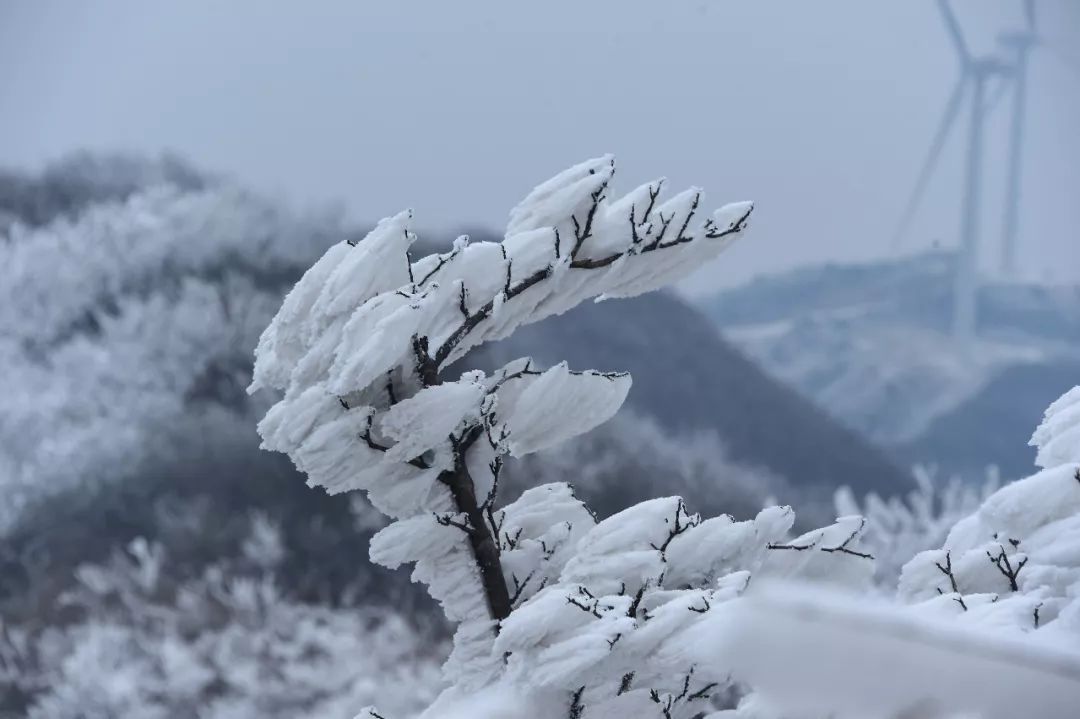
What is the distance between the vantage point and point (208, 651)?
183 cm

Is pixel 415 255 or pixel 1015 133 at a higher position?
pixel 415 255

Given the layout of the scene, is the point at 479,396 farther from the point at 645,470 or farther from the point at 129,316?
the point at 129,316

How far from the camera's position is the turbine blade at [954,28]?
2248mm

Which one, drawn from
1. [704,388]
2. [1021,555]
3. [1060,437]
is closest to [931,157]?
[704,388]

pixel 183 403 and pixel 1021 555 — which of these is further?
pixel 183 403

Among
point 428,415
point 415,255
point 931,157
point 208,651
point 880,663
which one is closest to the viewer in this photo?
point 880,663

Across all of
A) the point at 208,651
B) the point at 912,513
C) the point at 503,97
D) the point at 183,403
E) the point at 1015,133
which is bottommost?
the point at 912,513

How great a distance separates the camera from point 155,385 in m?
1.96

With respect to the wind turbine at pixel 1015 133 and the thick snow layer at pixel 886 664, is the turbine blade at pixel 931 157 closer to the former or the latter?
the wind turbine at pixel 1015 133

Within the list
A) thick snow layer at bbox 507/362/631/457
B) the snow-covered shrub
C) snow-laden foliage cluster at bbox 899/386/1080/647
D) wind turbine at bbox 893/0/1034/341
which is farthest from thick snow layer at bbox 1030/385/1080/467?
wind turbine at bbox 893/0/1034/341

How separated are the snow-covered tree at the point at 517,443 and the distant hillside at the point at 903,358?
1647 mm

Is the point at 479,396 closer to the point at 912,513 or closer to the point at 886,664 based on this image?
the point at 886,664

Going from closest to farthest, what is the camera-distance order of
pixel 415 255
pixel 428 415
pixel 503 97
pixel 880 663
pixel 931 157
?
pixel 880 663 < pixel 428 415 < pixel 415 255 < pixel 503 97 < pixel 931 157

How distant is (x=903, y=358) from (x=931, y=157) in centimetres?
48
